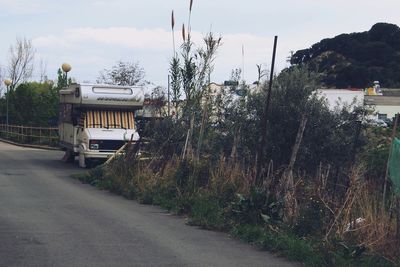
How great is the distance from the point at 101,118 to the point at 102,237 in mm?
16292

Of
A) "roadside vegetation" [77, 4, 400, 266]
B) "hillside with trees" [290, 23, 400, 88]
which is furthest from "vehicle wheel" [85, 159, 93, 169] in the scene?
"hillside with trees" [290, 23, 400, 88]

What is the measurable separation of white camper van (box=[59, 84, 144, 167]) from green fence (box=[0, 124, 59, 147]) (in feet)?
48.4

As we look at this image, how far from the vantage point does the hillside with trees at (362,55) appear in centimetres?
6344

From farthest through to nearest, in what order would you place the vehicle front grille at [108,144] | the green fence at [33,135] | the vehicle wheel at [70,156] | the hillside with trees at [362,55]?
the hillside with trees at [362,55], the green fence at [33,135], the vehicle wheel at [70,156], the vehicle front grille at [108,144]

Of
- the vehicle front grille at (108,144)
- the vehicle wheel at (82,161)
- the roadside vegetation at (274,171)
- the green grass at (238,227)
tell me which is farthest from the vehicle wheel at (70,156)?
the green grass at (238,227)

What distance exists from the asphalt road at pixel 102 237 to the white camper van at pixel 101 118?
8.37 meters

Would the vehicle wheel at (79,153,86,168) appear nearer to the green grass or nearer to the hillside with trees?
the green grass

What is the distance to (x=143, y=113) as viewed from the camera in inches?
1057

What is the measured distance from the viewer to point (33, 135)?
43500mm

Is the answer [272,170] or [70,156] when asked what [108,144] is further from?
[272,170]

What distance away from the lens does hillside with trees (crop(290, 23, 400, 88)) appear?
208 ft

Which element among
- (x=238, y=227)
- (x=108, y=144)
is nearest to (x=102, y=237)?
(x=238, y=227)

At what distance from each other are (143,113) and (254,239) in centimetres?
1686

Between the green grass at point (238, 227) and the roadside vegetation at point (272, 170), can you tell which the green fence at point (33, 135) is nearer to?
the roadside vegetation at point (272, 170)
